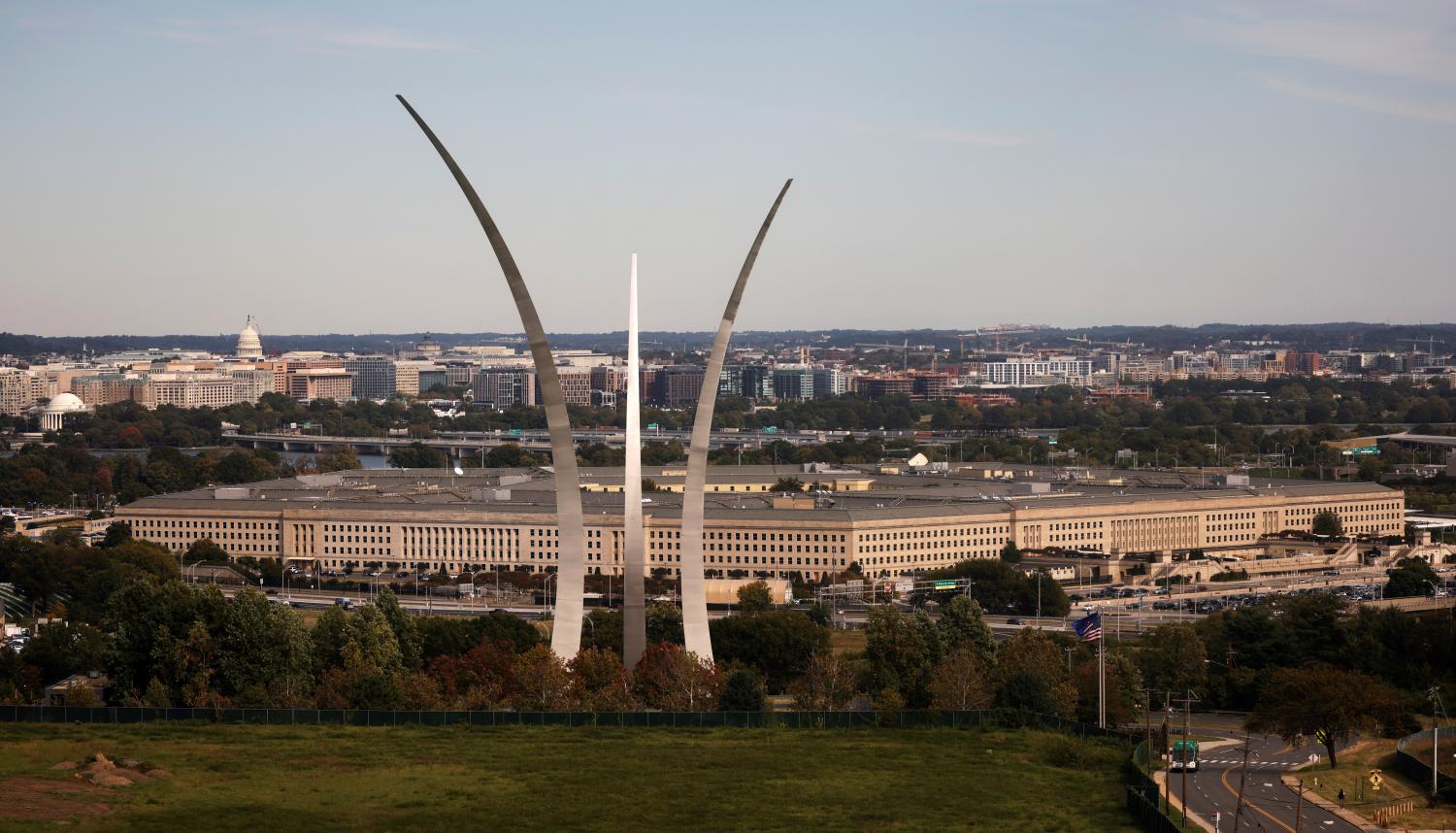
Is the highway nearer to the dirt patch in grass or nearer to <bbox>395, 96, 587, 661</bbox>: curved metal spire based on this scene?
<bbox>395, 96, 587, 661</bbox>: curved metal spire

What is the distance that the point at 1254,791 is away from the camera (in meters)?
41.7

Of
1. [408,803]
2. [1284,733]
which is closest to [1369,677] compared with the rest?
[1284,733]

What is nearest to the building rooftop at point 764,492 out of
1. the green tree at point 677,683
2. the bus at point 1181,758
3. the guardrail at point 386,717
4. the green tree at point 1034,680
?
the green tree at point 1034,680

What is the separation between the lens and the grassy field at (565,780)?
1371 inches

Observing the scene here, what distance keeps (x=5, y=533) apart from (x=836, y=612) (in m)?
42.6

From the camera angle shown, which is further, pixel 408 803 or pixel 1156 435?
pixel 1156 435

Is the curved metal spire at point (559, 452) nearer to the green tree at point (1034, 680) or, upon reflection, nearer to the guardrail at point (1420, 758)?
the green tree at point (1034, 680)

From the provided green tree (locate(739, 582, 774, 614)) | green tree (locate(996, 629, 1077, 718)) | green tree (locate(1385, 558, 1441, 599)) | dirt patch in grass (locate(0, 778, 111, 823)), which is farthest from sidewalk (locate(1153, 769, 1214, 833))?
green tree (locate(1385, 558, 1441, 599))

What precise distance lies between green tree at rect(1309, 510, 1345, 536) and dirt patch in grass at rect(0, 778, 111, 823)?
268ft

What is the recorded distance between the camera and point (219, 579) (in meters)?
89.8

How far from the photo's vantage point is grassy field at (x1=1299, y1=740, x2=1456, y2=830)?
40.1 m

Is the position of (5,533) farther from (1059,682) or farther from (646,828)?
(646,828)

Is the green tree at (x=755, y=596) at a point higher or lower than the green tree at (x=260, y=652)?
lower

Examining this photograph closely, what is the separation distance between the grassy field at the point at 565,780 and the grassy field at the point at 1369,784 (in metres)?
4.54
